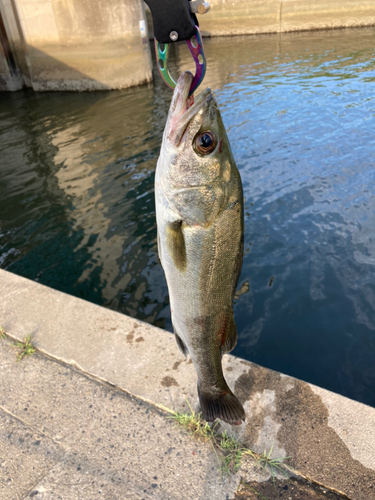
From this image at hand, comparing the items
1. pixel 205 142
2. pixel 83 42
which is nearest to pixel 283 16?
pixel 83 42

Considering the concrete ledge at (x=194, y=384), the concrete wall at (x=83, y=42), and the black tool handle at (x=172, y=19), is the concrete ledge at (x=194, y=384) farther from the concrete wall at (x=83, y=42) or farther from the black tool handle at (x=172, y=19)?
the concrete wall at (x=83, y=42)

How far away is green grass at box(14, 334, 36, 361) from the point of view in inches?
157

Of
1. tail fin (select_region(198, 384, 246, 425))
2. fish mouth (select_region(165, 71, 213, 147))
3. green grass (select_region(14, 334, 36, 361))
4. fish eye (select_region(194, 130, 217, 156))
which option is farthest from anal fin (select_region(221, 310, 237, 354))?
green grass (select_region(14, 334, 36, 361))

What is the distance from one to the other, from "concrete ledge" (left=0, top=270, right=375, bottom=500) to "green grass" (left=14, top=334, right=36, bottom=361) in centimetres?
8

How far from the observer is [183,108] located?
82.9 inches

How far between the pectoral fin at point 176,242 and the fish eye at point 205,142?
0.43 metres

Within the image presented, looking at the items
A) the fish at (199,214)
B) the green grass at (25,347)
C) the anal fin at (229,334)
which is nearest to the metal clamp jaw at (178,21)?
the fish at (199,214)

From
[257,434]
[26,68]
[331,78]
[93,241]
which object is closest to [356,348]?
[257,434]

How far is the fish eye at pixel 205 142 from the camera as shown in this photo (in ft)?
6.98

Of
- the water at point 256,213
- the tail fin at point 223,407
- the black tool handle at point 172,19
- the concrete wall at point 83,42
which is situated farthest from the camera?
the concrete wall at point 83,42

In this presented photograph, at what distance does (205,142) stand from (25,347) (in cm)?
311

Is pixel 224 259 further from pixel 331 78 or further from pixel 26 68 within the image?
pixel 26 68

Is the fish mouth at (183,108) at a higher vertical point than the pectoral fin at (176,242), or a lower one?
higher

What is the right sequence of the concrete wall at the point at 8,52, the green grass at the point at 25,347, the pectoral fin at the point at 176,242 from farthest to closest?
the concrete wall at the point at 8,52, the green grass at the point at 25,347, the pectoral fin at the point at 176,242
